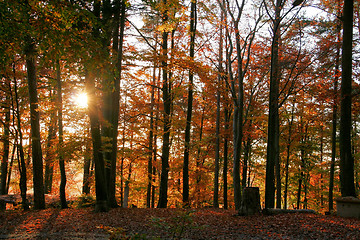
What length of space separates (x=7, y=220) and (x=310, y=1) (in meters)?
13.4

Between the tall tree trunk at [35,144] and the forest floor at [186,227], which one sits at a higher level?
the tall tree trunk at [35,144]

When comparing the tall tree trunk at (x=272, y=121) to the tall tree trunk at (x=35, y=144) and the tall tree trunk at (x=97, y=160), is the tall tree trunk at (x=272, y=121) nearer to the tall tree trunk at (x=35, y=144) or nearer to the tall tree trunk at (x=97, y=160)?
the tall tree trunk at (x=97, y=160)

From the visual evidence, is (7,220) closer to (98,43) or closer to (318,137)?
(98,43)

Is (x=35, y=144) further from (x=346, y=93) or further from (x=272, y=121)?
(x=346, y=93)

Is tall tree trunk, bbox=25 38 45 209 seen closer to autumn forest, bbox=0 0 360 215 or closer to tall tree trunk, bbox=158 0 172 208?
autumn forest, bbox=0 0 360 215

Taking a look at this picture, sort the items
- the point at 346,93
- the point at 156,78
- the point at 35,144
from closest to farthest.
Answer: the point at 346,93
the point at 35,144
the point at 156,78

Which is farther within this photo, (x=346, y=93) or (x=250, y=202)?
(x=346, y=93)

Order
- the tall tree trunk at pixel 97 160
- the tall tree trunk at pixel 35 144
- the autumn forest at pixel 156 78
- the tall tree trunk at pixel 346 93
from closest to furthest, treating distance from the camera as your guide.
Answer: the autumn forest at pixel 156 78 → the tall tree trunk at pixel 346 93 → the tall tree trunk at pixel 97 160 → the tall tree trunk at pixel 35 144

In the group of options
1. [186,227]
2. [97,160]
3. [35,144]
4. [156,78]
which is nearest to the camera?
[186,227]

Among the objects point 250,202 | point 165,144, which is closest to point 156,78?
point 165,144

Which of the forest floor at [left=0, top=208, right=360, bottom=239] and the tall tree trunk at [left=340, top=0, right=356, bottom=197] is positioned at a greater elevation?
the tall tree trunk at [left=340, top=0, right=356, bottom=197]

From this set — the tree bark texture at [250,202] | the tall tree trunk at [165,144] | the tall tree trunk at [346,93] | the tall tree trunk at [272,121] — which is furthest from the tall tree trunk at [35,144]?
the tall tree trunk at [346,93]

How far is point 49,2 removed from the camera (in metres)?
4.07

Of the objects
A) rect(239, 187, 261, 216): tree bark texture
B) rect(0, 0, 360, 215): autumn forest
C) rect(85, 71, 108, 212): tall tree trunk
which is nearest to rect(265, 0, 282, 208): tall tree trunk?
rect(0, 0, 360, 215): autumn forest
